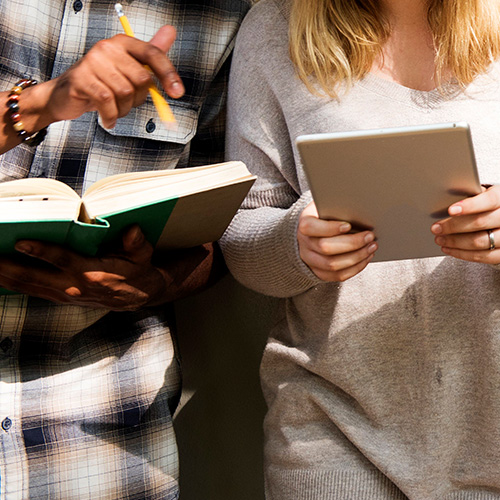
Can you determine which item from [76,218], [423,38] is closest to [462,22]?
[423,38]

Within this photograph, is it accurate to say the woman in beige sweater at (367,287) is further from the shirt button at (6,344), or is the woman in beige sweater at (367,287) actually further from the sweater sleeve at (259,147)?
the shirt button at (6,344)

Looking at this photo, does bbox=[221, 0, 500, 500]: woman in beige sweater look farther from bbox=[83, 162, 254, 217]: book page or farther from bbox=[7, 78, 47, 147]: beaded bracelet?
bbox=[7, 78, 47, 147]: beaded bracelet

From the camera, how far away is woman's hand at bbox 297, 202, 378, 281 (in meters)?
0.95

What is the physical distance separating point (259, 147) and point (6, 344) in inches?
21.0

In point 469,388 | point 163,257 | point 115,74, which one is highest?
point 115,74

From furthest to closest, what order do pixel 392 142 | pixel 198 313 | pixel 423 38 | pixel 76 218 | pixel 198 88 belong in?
1. pixel 198 313
2. pixel 198 88
3. pixel 423 38
4. pixel 76 218
5. pixel 392 142

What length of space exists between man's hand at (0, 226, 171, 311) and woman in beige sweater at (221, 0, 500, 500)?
0.19m

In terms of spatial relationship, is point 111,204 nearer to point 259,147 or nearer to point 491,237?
point 259,147

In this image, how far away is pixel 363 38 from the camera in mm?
1174

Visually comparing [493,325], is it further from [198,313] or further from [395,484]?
[198,313]

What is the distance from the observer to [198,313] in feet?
5.35

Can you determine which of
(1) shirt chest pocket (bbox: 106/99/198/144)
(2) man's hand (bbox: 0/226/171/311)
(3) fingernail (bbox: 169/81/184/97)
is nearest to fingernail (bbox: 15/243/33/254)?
(2) man's hand (bbox: 0/226/171/311)

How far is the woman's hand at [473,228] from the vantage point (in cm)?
88

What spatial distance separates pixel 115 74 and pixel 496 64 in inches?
23.5
